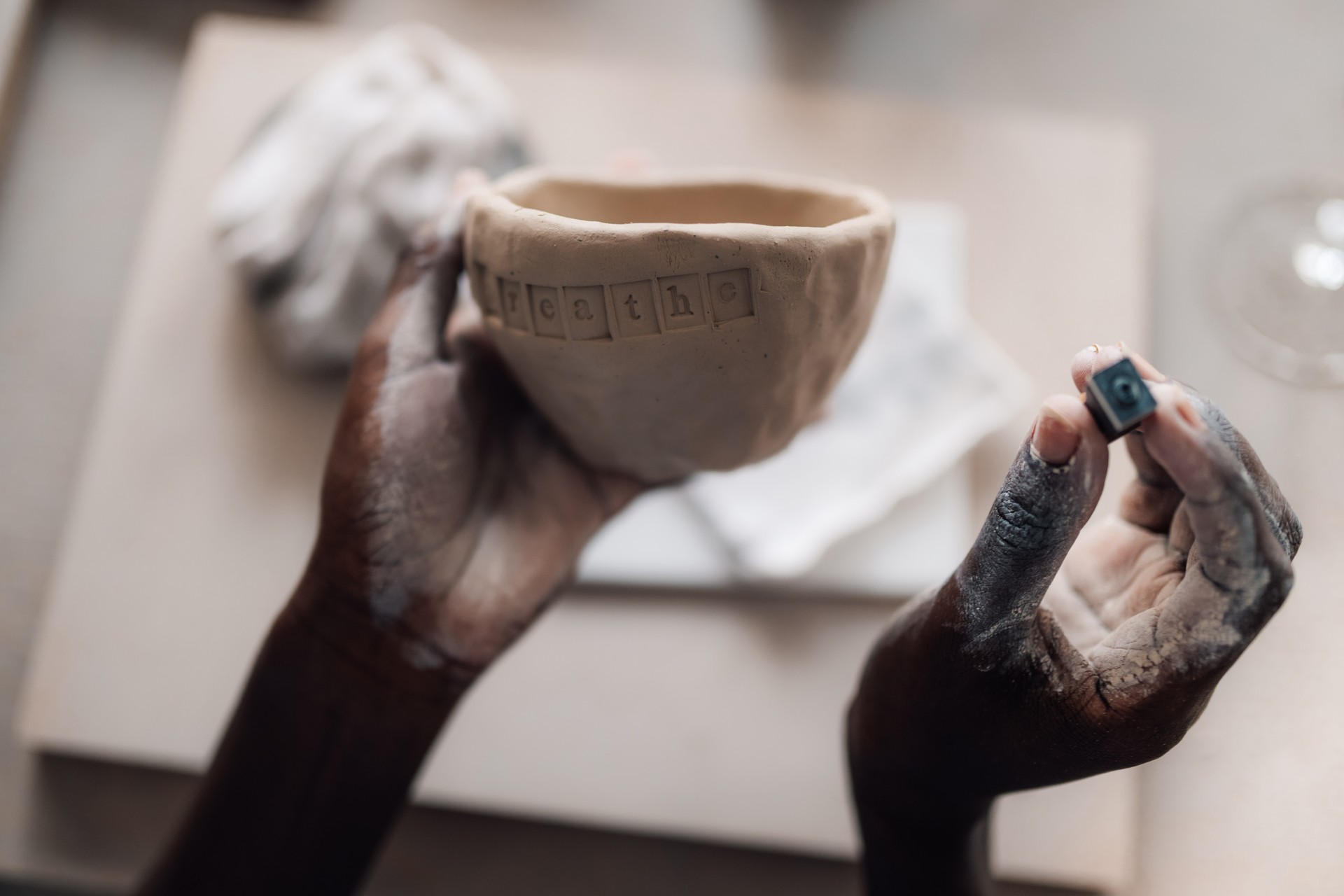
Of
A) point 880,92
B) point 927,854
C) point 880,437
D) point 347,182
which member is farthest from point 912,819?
point 880,92

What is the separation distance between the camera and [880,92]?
3.06 feet

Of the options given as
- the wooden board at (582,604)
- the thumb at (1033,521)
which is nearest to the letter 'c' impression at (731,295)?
the thumb at (1033,521)

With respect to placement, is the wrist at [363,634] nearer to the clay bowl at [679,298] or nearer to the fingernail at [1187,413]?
the clay bowl at [679,298]

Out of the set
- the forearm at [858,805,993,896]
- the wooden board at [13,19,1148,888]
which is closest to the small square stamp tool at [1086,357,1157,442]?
the forearm at [858,805,993,896]

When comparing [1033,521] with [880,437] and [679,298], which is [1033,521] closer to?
[679,298]

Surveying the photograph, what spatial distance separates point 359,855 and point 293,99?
595 millimetres

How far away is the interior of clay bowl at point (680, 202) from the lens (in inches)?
17.4

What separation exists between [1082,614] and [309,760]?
369 millimetres

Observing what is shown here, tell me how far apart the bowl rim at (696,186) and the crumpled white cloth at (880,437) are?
0.84 feet

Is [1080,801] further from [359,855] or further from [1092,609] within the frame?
[359,855]

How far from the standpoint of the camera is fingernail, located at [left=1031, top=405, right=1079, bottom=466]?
0.28 meters

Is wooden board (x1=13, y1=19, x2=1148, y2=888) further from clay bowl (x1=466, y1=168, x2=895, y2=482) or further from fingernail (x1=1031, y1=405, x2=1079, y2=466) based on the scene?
fingernail (x1=1031, y1=405, x2=1079, y2=466)

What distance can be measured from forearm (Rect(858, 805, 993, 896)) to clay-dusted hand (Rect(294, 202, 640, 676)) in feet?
0.70

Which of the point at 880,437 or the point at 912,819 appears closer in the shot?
the point at 912,819
